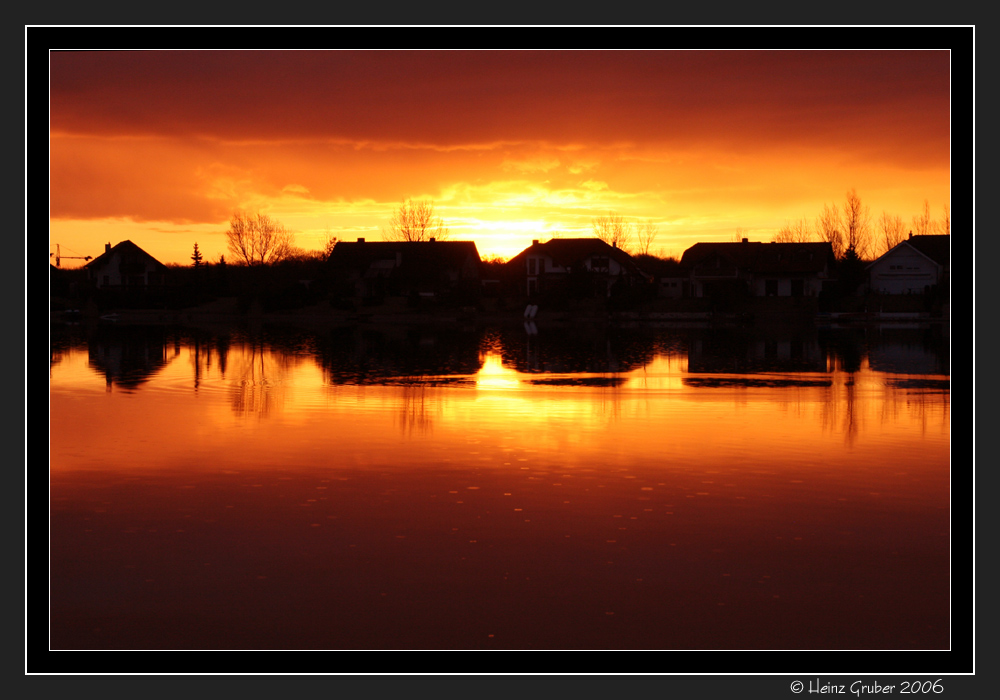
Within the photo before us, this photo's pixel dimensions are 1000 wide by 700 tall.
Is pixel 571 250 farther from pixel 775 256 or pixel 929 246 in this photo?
pixel 929 246

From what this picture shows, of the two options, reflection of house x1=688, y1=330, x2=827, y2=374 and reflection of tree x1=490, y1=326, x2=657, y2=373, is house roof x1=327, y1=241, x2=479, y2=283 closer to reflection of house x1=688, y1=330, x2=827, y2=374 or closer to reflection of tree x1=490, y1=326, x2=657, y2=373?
reflection of tree x1=490, y1=326, x2=657, y2=373

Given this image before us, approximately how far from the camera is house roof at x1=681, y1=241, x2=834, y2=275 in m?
91.4

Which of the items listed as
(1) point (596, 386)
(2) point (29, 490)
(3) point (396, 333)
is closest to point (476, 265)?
(3) point (396, 333)

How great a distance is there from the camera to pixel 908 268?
289 feet

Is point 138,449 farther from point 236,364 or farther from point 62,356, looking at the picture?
point 62,356

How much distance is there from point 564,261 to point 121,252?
168 ft

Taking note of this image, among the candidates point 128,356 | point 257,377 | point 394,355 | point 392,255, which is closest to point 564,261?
point 392,255

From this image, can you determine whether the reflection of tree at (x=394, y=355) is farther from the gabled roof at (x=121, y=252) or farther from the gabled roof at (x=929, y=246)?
the gabled roof at (x=121, y=252)

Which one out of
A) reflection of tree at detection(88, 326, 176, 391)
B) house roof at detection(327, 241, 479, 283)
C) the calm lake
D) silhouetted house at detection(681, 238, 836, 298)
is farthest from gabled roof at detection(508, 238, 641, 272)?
the calm lake

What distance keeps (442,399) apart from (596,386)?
16.2 feet

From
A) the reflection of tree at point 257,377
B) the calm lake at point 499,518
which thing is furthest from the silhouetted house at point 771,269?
the calm lake at point 499,518

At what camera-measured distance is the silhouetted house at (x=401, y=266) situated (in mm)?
92625

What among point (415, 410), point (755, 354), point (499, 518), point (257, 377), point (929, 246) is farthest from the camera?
point (929, 246)

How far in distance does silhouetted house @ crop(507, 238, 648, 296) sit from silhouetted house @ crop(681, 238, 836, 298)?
6.62 meters
